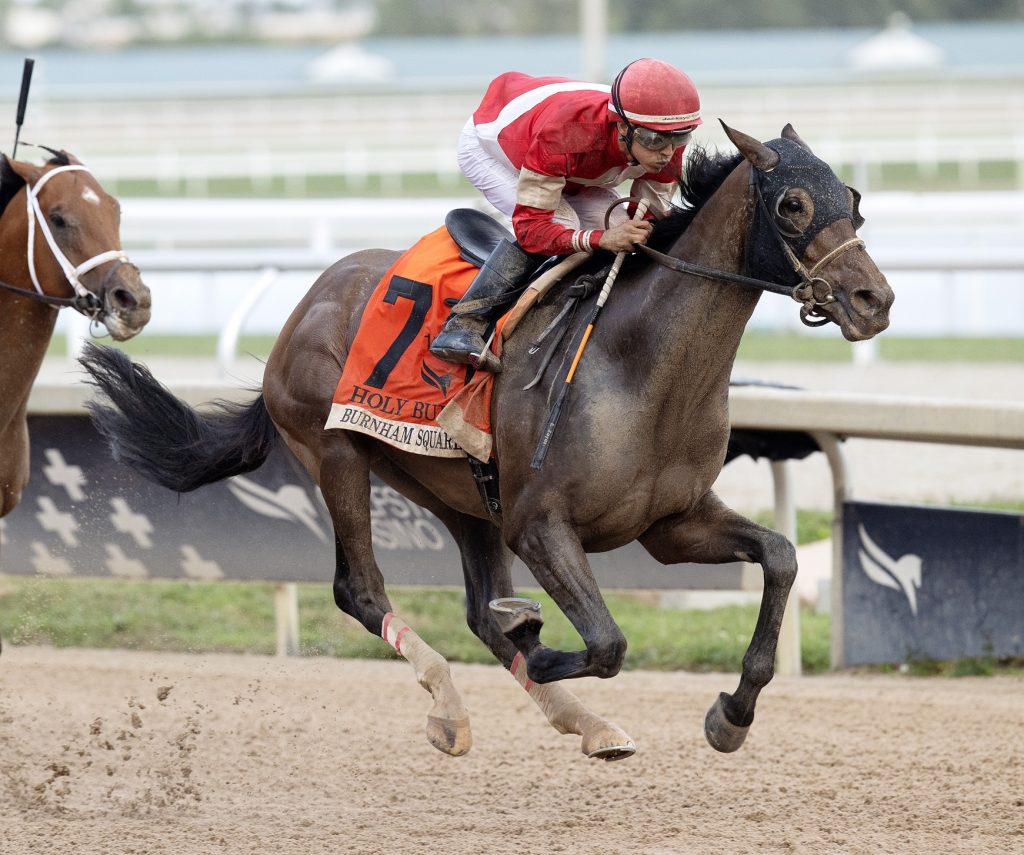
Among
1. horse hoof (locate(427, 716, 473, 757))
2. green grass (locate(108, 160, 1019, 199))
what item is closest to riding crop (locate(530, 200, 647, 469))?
horse hoof (locate(427, 716, 473, 757))

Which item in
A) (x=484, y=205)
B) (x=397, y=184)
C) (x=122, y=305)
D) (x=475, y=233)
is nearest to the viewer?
(x=475, y=233)

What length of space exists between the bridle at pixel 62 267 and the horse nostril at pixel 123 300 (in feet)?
0.16

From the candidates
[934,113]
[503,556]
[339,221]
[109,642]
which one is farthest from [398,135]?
[503,556]

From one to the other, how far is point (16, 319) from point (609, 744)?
2317mm

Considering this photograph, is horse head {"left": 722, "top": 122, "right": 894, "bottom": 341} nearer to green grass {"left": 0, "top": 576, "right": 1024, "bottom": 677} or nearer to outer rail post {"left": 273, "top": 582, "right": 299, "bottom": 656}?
green grass {"left": 0, "top": 576, "right": 1024, "bottom": 677}

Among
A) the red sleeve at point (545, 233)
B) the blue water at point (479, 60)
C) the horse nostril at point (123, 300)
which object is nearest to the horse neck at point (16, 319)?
the horse nostril at point (123, 300)

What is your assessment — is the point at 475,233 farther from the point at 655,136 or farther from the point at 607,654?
the point at 607,654

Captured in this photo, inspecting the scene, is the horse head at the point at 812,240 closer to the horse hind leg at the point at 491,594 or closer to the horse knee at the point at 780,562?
the horse knee at the point at 780,562

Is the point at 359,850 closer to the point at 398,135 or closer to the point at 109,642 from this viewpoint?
the point at 109,642

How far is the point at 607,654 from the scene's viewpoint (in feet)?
12.2

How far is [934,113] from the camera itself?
2380 centimetres

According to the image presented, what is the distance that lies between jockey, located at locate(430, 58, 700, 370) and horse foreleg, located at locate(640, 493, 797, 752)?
63cm

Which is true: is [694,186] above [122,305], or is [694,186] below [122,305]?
above

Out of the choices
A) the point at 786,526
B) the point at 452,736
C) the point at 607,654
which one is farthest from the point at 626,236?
the point at 786,526
